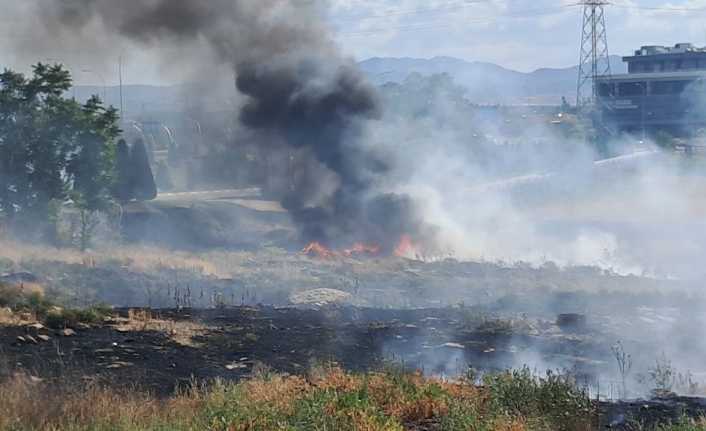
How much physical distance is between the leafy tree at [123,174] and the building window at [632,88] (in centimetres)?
5106

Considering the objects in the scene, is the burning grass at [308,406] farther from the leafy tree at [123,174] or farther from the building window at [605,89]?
the building window at [605,89]

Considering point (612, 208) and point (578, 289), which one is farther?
point (612, 208)

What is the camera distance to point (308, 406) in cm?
865

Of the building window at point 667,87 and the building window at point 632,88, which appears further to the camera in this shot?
the building window at point 632,88

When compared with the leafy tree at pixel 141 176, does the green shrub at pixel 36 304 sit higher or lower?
lower

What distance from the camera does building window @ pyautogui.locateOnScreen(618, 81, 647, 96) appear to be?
257 ft

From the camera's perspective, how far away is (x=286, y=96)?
35.7 meters

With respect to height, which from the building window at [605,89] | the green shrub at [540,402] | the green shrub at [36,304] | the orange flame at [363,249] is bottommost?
the green shrub at [540,402]

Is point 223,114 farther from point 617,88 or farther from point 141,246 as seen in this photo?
point 617,88

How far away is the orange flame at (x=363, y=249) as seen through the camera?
107 ft

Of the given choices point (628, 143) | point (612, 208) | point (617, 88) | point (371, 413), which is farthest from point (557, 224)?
point (617, 88)

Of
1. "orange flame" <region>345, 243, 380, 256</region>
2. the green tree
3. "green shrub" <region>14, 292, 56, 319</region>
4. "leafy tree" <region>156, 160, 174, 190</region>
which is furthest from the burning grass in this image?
"leafy tree" <region>156, 160, 174, 190</region>

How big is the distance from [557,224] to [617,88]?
42.2 meters

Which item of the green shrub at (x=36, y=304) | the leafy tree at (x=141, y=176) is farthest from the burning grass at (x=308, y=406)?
the leafy tree at (x=141, y=176)
